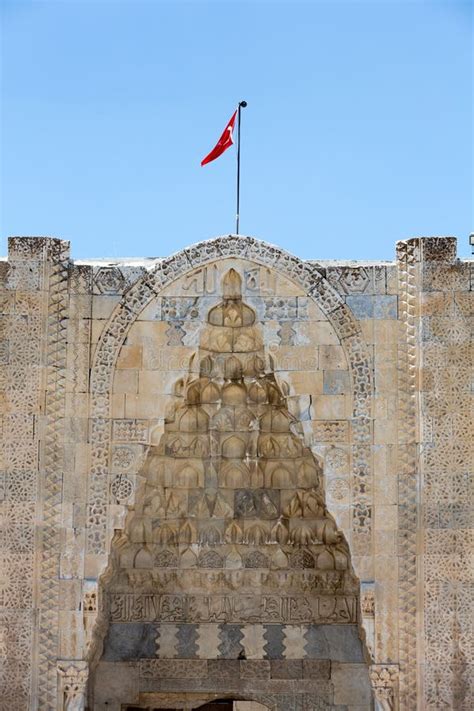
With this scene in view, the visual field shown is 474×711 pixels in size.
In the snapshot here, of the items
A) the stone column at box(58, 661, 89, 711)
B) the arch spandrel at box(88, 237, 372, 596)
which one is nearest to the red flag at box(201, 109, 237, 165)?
the arch spandrel at box(88, 237, 372, 596)

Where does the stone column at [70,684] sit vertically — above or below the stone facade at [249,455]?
below

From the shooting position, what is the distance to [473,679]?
11062mm

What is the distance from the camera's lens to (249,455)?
1195 cm

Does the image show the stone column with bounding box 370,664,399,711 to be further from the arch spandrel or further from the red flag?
the red flag

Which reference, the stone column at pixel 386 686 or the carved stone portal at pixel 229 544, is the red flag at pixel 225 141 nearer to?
the carved stone portal at pixel 229 544

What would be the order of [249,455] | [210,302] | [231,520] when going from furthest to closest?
[231,520] < [249,455] < [210,302]

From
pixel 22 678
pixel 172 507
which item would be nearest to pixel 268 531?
pixel 172 507

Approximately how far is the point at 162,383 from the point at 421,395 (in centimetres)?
212

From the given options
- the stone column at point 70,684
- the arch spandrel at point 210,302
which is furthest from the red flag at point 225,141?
the stone column at point 70,684

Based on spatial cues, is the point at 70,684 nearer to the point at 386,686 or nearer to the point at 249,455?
the point at 249,455

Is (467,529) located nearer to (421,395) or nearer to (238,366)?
(421,395)

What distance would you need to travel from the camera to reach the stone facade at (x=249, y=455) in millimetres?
11234

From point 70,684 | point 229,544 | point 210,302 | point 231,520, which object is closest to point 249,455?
point 231,520

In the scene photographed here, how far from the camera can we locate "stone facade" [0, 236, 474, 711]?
11234 millimetres
